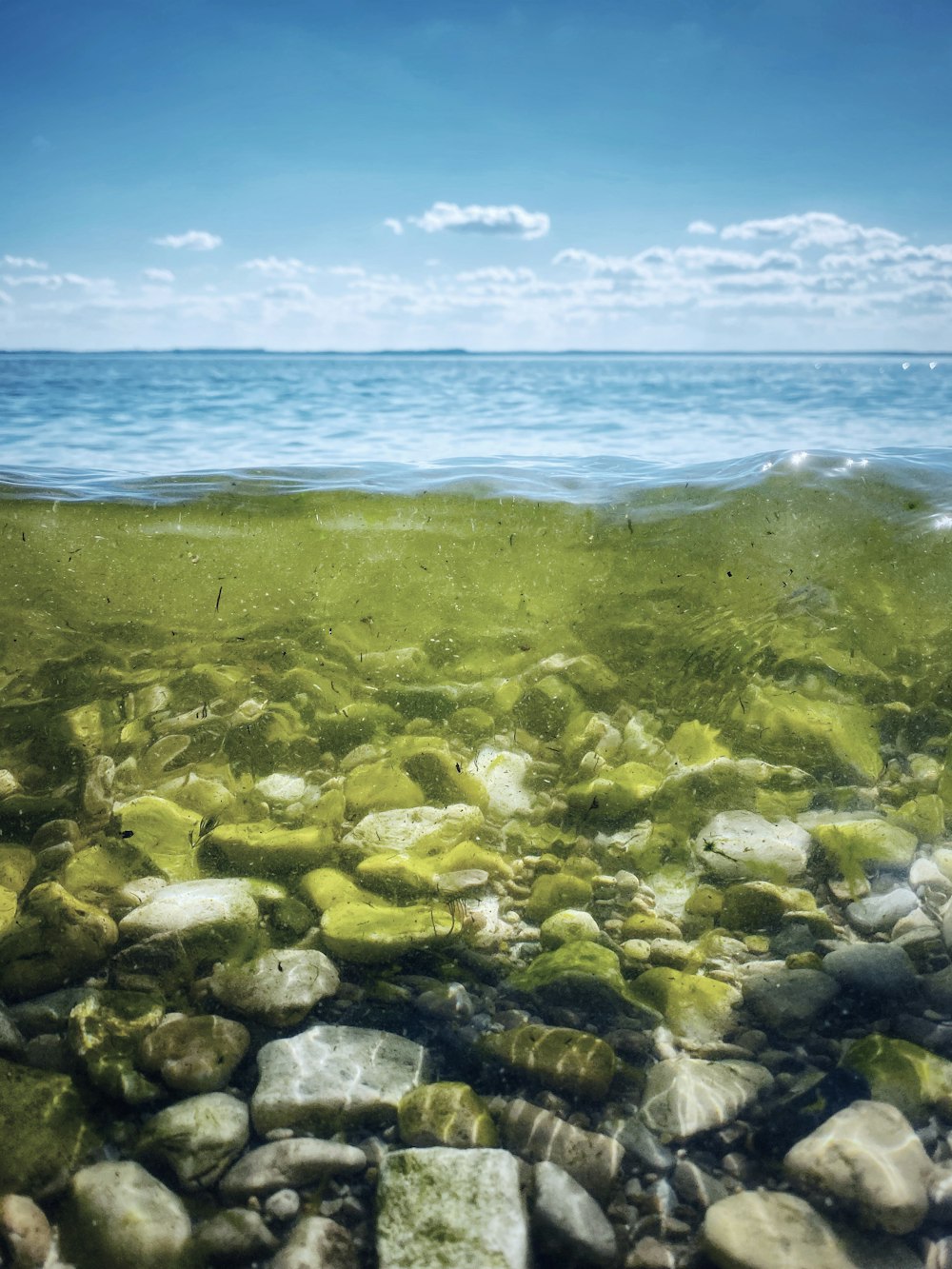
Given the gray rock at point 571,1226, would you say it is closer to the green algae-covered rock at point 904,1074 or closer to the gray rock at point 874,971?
the green algae-covered rock at point 904,1074

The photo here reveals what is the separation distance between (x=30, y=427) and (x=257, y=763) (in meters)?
6.77

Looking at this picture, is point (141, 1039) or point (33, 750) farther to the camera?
point (33, 750)

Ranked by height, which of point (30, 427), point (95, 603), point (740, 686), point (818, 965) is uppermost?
point (30, 427)

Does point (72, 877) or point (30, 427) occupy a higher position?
point (30, 427)

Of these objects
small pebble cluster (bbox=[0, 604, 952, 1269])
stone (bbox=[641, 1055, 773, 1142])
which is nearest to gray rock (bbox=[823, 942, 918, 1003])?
small pebble cluster (bbox=[0, 604, 952, 1269])

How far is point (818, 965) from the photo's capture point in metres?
2.91

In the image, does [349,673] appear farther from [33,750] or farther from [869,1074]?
[869,1074]

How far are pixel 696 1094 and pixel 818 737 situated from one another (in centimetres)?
273

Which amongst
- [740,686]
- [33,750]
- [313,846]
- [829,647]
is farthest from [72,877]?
[829,647]

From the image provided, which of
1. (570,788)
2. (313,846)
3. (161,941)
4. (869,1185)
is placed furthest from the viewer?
(570,788)

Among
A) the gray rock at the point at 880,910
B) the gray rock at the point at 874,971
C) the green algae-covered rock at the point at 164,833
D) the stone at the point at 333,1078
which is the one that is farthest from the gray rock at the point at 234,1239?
the gray rock at the point at 880,910

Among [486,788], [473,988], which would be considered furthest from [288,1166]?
[486,788]

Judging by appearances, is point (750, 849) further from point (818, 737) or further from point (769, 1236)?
point (769, 1236)

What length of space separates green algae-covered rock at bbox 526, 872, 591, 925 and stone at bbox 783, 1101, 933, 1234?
132 cm
